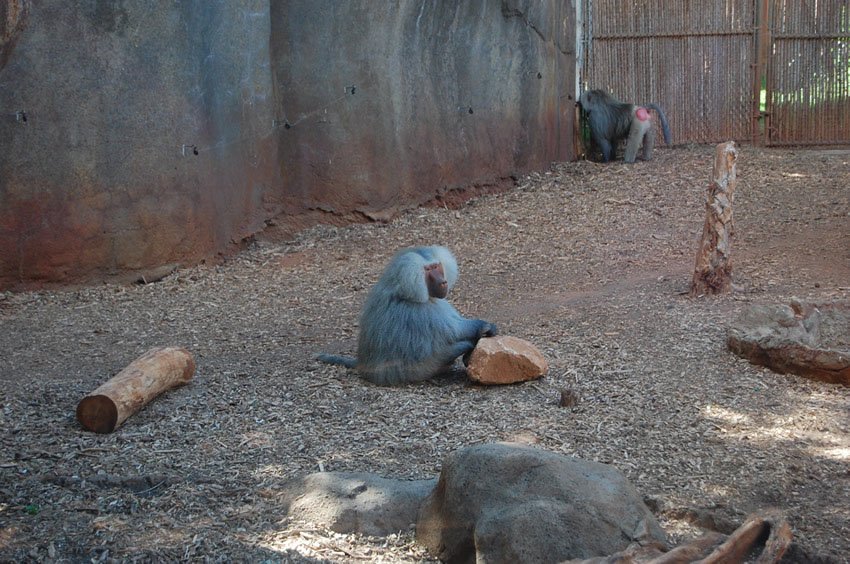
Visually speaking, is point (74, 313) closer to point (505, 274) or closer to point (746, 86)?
point (505, 274)

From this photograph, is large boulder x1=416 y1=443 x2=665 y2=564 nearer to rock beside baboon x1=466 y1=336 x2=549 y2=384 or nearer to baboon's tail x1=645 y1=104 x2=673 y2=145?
rock beside baboon x1=466 y1=336 x2=549 y2=384

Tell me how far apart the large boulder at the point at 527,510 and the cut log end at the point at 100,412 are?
1.85 m

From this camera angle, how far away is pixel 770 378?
4.95 meters

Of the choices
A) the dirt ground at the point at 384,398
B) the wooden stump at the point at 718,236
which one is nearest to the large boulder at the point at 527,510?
the dirt ground at the point at 384,398

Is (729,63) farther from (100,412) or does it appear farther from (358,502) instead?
(358,502)

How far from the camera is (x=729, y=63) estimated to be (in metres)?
13.0

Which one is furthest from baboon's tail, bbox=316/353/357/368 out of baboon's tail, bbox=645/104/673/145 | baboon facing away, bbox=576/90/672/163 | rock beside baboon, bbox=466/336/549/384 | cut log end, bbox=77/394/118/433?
baboon's tail, bbox=645/104/673/145

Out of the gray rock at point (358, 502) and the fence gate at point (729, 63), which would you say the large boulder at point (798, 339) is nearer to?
the gray rock at point (358, 502)

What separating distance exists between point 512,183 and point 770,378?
643 centimetres

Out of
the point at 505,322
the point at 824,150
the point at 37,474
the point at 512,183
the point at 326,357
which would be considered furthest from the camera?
the point at 824,150

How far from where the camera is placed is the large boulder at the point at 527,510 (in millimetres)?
2941

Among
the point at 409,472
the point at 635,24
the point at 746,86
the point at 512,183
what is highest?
the point at 635,24

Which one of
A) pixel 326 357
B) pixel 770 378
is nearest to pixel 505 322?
pixel 326 357

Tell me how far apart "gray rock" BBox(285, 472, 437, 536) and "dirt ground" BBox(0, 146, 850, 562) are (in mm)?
66
